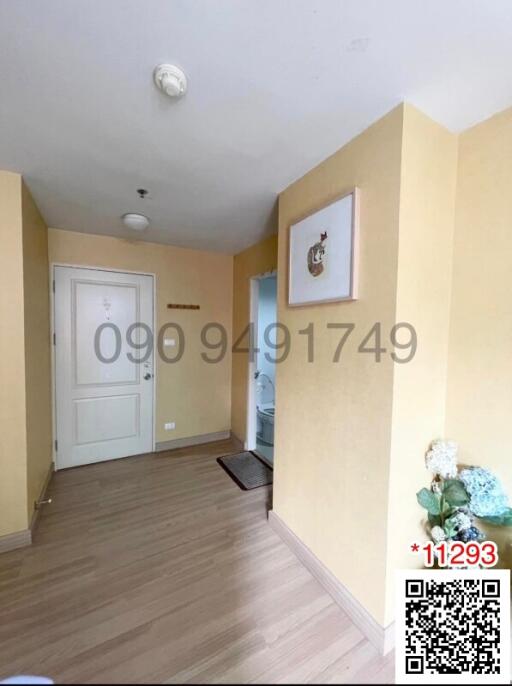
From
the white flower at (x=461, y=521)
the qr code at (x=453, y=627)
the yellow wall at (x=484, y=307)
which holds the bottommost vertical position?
the white flower at (x=461, y=521)

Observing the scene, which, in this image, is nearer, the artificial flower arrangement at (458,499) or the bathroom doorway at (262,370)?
the artificial flower arrangement at (458,499)

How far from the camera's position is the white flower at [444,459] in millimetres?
1279

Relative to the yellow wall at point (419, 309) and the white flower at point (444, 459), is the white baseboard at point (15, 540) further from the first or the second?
the white flower at point (444, 459)

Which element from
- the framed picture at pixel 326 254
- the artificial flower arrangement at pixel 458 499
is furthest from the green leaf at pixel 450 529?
the framed picture at pixel 326 254

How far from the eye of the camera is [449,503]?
4.08ft

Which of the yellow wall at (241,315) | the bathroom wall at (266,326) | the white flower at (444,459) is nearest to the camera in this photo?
the white flower at (444,459)

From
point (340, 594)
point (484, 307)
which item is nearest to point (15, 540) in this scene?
point (340, 594)

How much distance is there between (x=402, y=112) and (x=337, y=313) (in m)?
0.87

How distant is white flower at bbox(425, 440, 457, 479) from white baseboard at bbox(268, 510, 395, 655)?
0.66 m

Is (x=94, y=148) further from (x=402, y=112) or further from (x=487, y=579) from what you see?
(x=487, y=579)

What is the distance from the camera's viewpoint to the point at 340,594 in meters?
1.42

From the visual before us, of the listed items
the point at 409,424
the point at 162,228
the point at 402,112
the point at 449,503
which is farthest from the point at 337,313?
the point at 162,228

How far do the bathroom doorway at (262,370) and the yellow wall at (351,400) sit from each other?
4.23ft

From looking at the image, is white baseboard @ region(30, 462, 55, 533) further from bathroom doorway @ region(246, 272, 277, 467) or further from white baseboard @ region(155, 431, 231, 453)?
bathroom doorway @ region(246, 272, 277, 467)
